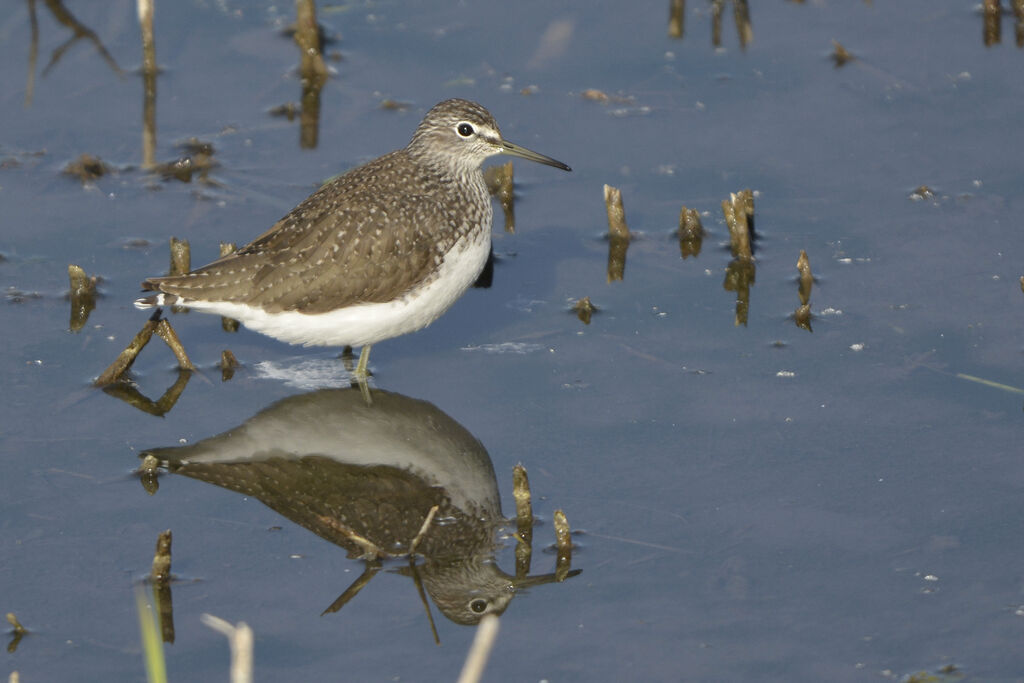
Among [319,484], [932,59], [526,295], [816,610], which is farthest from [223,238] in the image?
[932,59]

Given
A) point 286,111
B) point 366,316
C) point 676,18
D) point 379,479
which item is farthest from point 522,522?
point 676,18

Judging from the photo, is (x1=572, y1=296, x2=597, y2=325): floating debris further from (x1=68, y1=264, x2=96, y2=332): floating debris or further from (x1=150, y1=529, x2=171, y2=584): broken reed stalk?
(x1=150, y1=529, x2=171, y2=584): broken reed stalk

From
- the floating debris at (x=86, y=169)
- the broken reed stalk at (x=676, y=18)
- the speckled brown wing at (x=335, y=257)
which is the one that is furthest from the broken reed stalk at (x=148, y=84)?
the broken reed stalk at (x=676, y=18)

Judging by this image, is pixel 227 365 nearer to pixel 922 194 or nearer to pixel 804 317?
pixel 804 317

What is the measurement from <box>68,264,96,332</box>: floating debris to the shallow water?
0.06 meters

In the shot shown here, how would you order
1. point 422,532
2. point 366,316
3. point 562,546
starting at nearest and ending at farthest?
point 422,532, point 562,546, point 366,316

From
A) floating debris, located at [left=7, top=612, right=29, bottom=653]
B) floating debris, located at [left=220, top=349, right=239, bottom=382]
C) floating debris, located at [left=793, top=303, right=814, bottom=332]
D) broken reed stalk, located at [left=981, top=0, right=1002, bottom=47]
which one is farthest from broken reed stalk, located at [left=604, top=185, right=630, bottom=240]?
floating debris, located at [left=7, top=612, right=29, bottom=653]

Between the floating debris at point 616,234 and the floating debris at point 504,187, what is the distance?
2.40 ft

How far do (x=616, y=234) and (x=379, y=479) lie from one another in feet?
9.14

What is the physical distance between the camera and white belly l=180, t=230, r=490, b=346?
766cm

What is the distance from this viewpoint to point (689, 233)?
930 cm

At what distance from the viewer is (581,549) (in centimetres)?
665

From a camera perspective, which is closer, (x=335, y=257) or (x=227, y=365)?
(x=335, y=257)

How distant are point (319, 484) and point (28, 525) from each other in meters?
1.40
